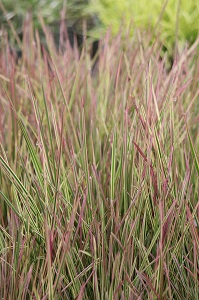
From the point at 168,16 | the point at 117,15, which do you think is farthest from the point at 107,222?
the point at 117,15

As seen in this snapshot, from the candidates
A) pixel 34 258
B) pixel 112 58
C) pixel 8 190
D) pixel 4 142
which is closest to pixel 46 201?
pixel 34 258

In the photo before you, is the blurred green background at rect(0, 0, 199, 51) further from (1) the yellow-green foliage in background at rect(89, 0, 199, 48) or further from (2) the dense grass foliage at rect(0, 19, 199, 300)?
(2) the dense grass foliage at rect(0, 19, 199, 300)

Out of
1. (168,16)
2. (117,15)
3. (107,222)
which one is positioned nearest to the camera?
(107,222)

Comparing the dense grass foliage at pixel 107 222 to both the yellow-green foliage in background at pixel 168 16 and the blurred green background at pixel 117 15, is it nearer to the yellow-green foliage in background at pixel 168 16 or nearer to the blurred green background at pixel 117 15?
the blurred green background at pixel 117 15

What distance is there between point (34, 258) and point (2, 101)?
575 mm

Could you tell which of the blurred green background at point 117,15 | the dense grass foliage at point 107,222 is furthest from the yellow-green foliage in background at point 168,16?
the dense grass foliage at point 107,222

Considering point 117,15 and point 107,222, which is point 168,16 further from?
point 107,222

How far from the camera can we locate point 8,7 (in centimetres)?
303

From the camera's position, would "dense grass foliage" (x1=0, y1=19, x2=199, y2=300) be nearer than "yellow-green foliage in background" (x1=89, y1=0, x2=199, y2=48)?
Yes

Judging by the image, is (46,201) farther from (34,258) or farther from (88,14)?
(88,14)

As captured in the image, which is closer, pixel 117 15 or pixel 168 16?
pixel 168 16

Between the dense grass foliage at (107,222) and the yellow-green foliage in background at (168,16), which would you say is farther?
the yellow-green foliage in background at (168,16)

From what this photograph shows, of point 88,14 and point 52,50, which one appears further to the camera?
point 88,14

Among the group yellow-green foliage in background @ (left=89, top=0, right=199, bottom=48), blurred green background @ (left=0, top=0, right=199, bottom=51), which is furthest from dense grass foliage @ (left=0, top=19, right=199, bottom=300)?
yellow-green foliage in background @ (left=89, top=0, right=199, bottom=48)
